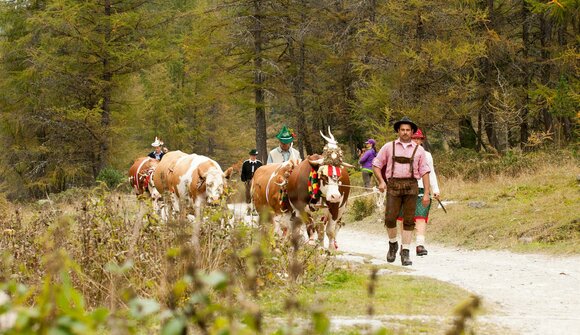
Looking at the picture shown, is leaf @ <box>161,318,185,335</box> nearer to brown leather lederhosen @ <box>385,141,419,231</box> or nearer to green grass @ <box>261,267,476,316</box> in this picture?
green grass @ <box>261,267,476,316</box>

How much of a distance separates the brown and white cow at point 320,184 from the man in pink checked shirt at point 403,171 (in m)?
0.68

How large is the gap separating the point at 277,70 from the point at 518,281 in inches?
1172

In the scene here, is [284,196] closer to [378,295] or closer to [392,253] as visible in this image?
[392,253]

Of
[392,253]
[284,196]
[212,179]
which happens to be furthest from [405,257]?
[212,179]

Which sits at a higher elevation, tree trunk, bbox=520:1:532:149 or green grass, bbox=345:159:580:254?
tree trunk, bbox=520:1:532:149

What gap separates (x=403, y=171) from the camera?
11539 millimetres

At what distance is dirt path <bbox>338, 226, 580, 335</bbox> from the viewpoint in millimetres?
7641

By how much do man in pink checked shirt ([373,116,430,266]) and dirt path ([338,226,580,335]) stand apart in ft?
2.90

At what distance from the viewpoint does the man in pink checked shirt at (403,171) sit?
453 inches

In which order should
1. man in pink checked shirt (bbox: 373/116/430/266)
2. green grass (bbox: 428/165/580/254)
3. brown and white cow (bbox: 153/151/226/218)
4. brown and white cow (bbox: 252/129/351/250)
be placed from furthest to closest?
green grass (bbox: 428/165/580/254) < brown and white cow (bbox: 153/151/226/218) < brown and white cow (bbox: 252/129/351/250) < man in pink checked shirt (bbox: 373/116/430/266)

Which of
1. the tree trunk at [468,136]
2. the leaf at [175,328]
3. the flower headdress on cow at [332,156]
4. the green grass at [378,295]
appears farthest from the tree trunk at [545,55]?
the leaf at [175,328]

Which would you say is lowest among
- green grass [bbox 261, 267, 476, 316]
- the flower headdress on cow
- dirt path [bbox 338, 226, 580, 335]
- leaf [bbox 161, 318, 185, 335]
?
dirt path [bbox 338, 226, 580, 335]

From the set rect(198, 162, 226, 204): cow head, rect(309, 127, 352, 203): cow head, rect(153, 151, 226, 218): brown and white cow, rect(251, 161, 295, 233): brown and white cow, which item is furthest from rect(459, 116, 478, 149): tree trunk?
rect(309, 127, 352, 203): cow head

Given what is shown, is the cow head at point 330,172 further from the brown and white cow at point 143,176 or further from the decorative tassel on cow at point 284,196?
the brown and white cow at point 143,176
